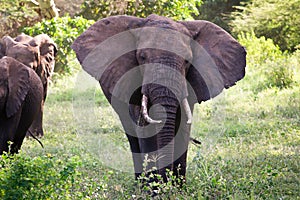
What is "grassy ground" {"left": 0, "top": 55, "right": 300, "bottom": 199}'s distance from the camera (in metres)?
6.06

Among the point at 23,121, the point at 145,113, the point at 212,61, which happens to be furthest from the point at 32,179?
the point at 23,121

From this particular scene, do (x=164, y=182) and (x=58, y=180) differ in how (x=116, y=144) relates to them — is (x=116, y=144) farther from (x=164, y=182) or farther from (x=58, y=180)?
(x=58, y=180)

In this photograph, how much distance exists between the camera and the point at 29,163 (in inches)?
205

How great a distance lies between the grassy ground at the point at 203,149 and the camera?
6063 millimetres

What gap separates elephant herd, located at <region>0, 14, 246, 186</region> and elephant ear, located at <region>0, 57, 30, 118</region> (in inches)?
0.4

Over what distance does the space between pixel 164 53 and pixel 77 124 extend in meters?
6.07

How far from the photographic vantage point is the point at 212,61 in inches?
271

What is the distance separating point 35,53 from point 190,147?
2992 mm

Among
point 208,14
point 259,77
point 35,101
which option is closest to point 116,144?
point 35,101

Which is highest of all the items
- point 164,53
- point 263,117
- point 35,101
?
point 164,53

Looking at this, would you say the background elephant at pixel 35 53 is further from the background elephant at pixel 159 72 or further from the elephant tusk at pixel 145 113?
the elephant tusk at pixel 145 113

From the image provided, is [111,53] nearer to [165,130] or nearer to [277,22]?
[165,130]

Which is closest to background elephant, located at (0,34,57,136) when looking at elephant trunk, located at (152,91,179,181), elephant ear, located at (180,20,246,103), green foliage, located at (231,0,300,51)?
elephant ear, located at (180,20,246,103)

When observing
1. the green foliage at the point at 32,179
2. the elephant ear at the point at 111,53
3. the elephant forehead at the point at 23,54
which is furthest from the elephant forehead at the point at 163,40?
the elephant forehead at the point at 23,54
